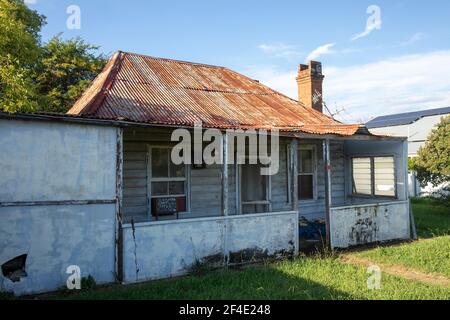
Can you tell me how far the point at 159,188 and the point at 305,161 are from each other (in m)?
4.98

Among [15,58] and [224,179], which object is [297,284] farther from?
[15,58]

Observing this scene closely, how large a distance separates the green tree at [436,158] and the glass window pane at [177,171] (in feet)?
31.0

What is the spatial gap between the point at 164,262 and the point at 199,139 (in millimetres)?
3864

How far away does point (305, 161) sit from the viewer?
1303 cm

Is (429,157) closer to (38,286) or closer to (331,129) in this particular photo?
(331,129)

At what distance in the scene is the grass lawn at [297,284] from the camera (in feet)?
20.3

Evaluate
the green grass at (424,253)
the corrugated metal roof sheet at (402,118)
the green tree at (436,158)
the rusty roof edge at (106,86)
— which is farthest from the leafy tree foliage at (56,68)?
the corrugated metal roof sheet at (402,118)

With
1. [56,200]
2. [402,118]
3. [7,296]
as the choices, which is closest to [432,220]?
[56,200]

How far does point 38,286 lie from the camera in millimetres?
6422

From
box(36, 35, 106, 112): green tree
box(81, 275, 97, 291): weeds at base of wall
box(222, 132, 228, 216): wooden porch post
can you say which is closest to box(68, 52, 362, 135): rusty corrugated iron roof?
box(222, 132, 228, 216): wooden porch post

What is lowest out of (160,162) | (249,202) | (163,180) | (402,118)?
(249,202)
